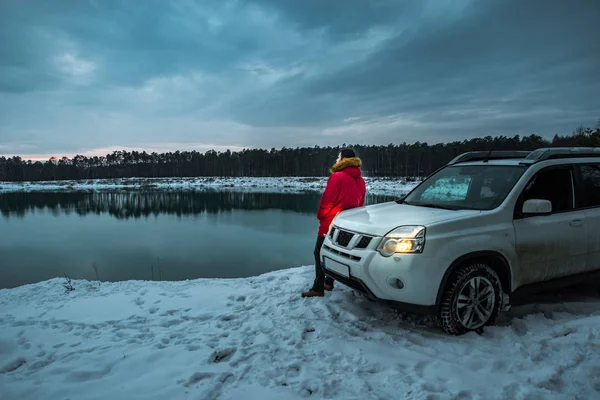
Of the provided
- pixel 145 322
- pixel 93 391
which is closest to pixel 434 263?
pixel 93 391

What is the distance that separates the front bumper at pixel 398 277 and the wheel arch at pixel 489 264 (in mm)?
65

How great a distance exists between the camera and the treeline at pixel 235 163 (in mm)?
87500

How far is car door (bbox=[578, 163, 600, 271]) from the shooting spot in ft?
12.9

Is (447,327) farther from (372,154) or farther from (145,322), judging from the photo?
(372,154)

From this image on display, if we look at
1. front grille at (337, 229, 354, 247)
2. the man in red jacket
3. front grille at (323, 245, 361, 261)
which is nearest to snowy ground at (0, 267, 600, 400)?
the man in red jacket

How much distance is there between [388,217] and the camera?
3.68 meters

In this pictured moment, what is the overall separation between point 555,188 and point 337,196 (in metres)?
2.63

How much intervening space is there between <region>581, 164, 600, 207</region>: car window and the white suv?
0.01 metres

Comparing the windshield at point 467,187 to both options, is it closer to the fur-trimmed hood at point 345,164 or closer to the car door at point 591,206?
the fur-trimmed hood at point 345,164

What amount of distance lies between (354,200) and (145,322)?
321 centimetres

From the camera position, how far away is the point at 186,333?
3684mm

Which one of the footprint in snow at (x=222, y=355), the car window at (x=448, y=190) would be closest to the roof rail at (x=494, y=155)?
A: the car window at (x=448, y=190)

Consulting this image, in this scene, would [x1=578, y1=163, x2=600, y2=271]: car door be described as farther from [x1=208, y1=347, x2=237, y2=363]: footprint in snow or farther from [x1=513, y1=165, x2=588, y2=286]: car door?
[x1=208, y1=347, x2=237, y2=363]: footprint in snow

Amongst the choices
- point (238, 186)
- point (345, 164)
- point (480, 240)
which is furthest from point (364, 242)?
point (238, 186)
